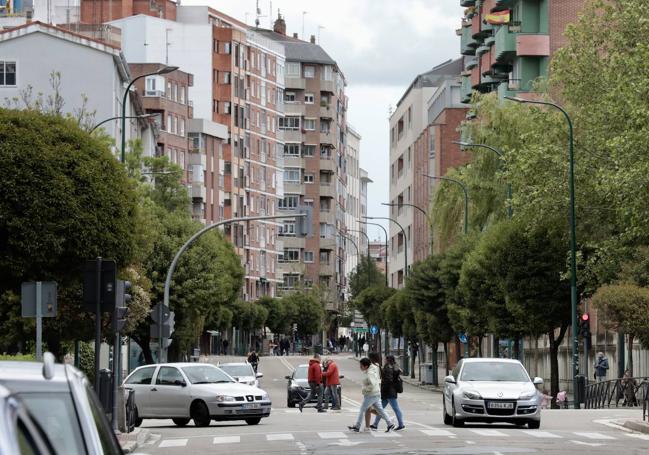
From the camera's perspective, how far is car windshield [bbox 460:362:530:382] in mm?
33219

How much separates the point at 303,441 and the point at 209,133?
107m

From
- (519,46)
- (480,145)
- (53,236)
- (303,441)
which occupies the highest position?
(519,46)

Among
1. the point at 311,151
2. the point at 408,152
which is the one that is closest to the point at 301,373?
the point at 408,152

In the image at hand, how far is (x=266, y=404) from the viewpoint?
36.2m

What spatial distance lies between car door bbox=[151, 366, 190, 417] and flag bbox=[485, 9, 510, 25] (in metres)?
53.1

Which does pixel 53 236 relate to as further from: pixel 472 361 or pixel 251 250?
pixel 251 250

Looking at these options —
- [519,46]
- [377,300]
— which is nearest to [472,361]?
[519,46]

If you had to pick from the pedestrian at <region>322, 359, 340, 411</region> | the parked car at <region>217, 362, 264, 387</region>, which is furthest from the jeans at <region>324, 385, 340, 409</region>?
the parked car at <region>217, 362, 264, 387</region>

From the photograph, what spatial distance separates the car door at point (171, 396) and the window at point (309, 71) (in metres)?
156

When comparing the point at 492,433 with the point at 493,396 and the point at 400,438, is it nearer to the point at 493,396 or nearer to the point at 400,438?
the point at 493,396

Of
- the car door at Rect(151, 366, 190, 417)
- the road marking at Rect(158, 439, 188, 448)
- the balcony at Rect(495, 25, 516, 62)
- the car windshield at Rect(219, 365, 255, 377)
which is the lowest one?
the road marking at Rect(158, 439, 188, 448)

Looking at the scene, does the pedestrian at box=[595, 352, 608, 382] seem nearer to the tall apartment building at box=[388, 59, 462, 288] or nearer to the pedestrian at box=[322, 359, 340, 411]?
the pedestrian at box=[322, 359, 340, 411]

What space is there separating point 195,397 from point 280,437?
6529 mm

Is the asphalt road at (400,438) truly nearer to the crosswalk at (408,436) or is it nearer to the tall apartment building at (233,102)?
the crosswalk at (408,436)
